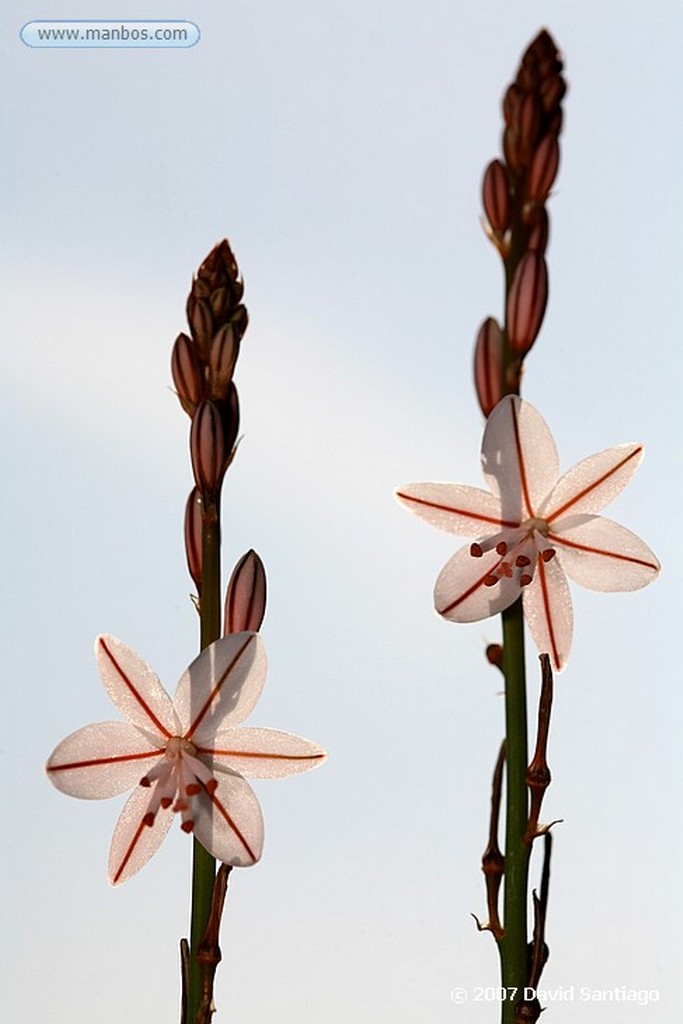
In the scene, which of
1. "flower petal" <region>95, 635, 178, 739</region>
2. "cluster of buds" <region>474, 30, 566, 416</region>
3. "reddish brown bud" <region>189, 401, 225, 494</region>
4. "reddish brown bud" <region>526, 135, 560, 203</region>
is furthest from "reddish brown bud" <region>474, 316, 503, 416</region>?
"flower petal" <region>95, 635, 178, 739</region>

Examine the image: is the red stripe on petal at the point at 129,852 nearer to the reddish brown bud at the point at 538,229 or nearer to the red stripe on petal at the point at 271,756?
the red stripe on petal at the point at 271,756

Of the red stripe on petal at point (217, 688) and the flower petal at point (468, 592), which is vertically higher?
the flower petal at point (468, 592)

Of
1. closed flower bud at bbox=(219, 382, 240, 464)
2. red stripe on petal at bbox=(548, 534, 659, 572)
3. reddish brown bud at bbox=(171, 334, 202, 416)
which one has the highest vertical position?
reddish brown bud at bbox=(171, 334, 202, 416)

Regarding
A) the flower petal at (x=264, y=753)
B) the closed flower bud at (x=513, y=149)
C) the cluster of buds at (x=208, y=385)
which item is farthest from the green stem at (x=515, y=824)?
the closed flower bud at (x=513, y=149)

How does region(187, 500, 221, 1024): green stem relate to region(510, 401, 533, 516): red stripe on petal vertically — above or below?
below

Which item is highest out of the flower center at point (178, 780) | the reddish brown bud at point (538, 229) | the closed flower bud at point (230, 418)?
the reddish brown bud at point (538, 229)

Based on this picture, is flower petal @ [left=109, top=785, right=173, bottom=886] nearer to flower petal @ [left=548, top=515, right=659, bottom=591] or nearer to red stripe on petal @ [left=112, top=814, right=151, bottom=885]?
red stripe on petal @ [left=112, top=814, right=151, bottom=885]

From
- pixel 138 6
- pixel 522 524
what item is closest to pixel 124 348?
pixel 138 6

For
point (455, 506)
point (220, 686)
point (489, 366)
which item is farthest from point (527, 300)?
point (220, 686)
